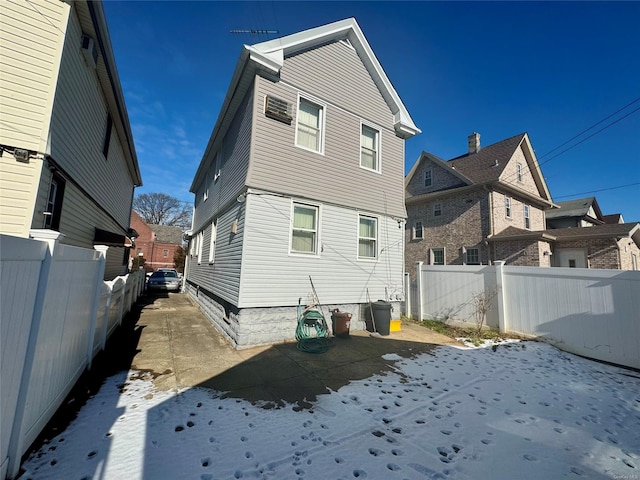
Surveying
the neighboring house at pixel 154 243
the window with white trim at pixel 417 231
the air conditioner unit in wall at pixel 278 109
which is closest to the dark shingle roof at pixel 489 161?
the window with white trim at pixel 417 231

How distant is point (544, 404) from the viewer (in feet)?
13.0

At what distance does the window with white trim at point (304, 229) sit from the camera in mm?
7289

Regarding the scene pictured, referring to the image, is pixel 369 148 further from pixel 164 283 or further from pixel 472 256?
pixel 164 283

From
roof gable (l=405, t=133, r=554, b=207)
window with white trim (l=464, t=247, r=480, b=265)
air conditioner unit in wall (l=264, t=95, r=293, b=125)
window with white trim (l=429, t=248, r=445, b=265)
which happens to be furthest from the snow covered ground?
roof gable (l=405, t=133, r=554, b=207)

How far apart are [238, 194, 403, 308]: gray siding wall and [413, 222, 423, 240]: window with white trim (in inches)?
382

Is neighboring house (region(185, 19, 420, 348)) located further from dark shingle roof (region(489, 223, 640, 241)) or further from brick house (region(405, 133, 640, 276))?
dark shingle roof (region(489, 223, 640, 241))

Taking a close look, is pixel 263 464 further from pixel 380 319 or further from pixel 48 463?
pixel 380 319

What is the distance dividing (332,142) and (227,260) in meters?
4.71

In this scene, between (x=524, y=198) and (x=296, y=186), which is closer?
(x=296, y=186)

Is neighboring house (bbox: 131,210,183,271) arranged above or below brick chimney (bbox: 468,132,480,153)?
below

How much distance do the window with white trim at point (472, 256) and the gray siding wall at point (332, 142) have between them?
8546 millimetres

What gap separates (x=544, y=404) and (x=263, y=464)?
4.14 meters

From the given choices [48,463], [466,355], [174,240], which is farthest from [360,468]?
[174,240]

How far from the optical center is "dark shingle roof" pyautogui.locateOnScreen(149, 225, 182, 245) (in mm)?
43438
